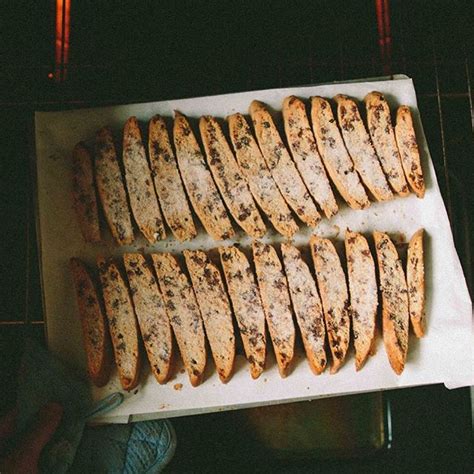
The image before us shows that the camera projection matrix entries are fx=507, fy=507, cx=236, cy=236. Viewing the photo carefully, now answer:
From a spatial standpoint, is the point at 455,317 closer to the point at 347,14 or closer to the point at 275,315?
the point at 275,315

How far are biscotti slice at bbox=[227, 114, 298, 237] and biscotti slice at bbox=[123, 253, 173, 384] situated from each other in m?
0.37

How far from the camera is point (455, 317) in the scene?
145 cm

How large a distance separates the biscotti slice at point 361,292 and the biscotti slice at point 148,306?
1.71 feet

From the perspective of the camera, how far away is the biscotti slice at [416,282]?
1.42 meters

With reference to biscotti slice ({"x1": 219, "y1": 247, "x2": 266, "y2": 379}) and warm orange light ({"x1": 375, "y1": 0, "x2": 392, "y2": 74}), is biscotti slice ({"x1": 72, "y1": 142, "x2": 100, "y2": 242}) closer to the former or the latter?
biscotti slice ({"x1": 219, "y1": 247, "x2": 266, "y2": 379})

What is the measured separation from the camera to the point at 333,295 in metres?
1.42

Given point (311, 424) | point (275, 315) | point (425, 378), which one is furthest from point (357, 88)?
point (311, 424)

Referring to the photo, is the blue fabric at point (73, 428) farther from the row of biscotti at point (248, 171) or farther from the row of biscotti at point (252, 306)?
the row of biscotti at point (248, 171)

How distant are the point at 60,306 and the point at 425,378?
1048mm

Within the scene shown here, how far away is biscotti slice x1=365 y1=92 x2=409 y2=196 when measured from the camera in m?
1.45

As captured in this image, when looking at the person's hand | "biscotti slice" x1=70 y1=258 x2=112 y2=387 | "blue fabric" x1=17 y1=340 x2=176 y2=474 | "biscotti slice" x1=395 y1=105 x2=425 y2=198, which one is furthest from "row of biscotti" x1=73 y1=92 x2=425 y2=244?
the person's hand

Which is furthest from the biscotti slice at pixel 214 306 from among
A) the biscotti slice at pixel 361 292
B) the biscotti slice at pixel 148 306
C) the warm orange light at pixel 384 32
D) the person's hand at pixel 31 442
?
the warm orange light at pixel 384 32

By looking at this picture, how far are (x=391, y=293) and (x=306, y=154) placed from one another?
1.51 feet

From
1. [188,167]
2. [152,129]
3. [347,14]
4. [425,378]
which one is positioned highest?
[347,14]
